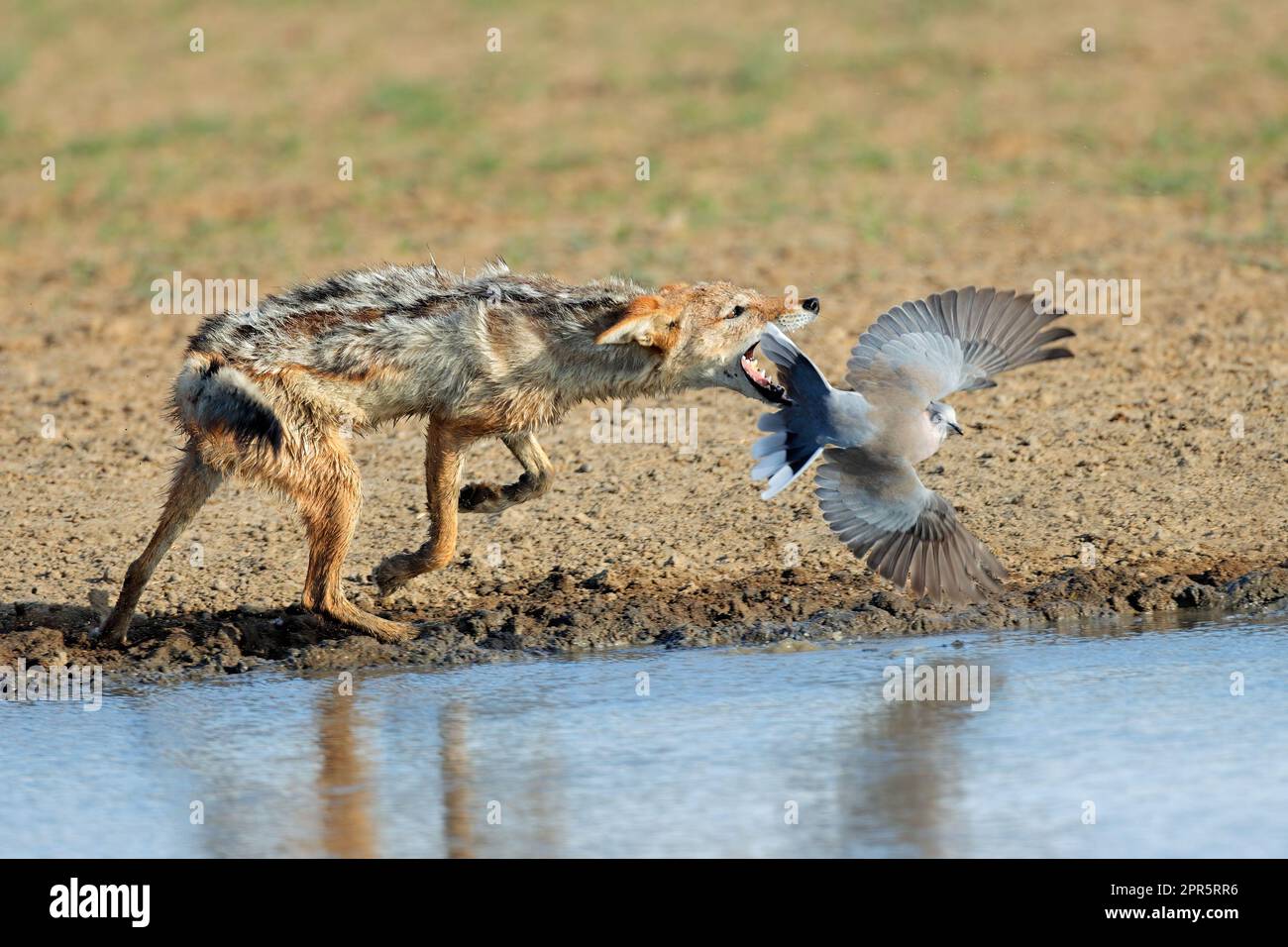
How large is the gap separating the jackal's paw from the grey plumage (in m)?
1.90

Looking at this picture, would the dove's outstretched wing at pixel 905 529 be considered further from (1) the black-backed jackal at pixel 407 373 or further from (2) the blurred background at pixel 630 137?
(2) the blurred background at pixel 630 137

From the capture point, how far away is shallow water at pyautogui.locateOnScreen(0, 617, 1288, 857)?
19.5 feet

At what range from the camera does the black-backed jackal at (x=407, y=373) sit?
7.80 m

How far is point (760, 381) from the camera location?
314 inches

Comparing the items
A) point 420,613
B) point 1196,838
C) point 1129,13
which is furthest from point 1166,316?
point 1129,13

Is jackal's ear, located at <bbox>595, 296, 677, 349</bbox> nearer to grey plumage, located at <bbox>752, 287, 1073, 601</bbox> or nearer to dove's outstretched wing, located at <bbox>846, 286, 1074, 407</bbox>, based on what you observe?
grey plumage, located at <bbox>752, 287, 1073, 601</bbox>

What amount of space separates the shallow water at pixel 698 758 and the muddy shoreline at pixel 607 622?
15 cm

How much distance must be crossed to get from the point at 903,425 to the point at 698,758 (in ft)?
4.57

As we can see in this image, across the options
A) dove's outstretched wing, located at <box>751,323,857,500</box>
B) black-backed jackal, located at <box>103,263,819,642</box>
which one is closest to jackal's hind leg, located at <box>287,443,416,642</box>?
black-backed jackal, located at <box>103,263,819,642</box>

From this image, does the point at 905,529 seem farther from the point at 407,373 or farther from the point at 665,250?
the point at 665,250

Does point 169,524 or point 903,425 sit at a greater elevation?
point 903,425

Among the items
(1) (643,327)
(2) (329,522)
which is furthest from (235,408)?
(1) (643,327)

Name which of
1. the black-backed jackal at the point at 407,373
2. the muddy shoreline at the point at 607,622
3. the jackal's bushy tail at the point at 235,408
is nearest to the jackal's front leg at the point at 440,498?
the black-backed jackal at the point at 407,373
